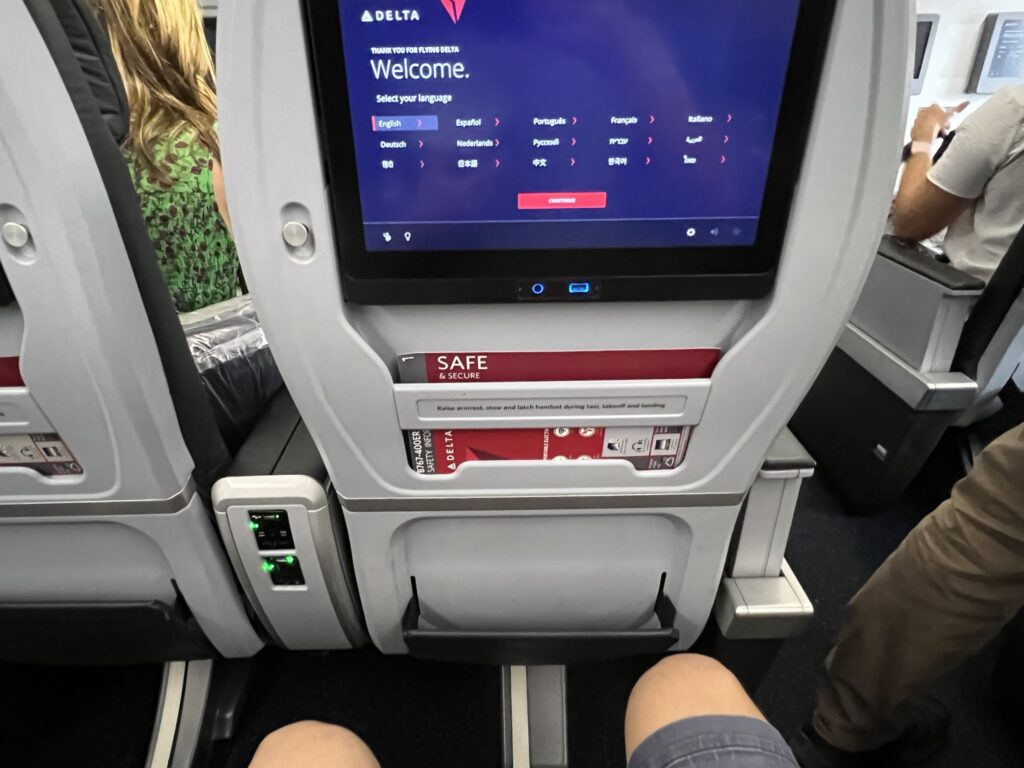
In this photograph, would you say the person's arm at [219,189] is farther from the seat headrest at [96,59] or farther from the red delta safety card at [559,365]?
the red delta safety card at [559,365]

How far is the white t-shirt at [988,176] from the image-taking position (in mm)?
1673

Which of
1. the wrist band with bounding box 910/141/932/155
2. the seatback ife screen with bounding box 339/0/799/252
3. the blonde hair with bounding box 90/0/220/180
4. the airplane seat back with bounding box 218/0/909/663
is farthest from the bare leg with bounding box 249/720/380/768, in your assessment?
the wrist band with bounding box 910/141/932/155

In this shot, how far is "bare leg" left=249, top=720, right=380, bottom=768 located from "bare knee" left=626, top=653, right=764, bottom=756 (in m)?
0.30

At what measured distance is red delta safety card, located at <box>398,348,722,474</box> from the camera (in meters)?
0.81

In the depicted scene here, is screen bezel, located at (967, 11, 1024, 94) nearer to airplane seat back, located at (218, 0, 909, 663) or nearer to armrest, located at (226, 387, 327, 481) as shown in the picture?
airplane seat back, located at (218, 0, 909, 663)

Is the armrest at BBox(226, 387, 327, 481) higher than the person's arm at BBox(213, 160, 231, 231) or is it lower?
lower

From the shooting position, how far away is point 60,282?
29.4 inches

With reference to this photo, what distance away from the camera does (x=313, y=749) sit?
0.70 m

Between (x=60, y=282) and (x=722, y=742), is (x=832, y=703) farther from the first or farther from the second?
(x=60, y=282)

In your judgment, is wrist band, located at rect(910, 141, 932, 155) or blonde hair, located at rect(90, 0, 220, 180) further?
wrist band, located at rect(910, 141, 932, 155)

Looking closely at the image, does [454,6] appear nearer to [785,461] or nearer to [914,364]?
[785,461]

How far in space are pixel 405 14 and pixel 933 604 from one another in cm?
124

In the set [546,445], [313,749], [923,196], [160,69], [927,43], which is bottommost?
[313,749]

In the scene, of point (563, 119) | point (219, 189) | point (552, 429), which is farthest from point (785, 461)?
point (219, 189)
